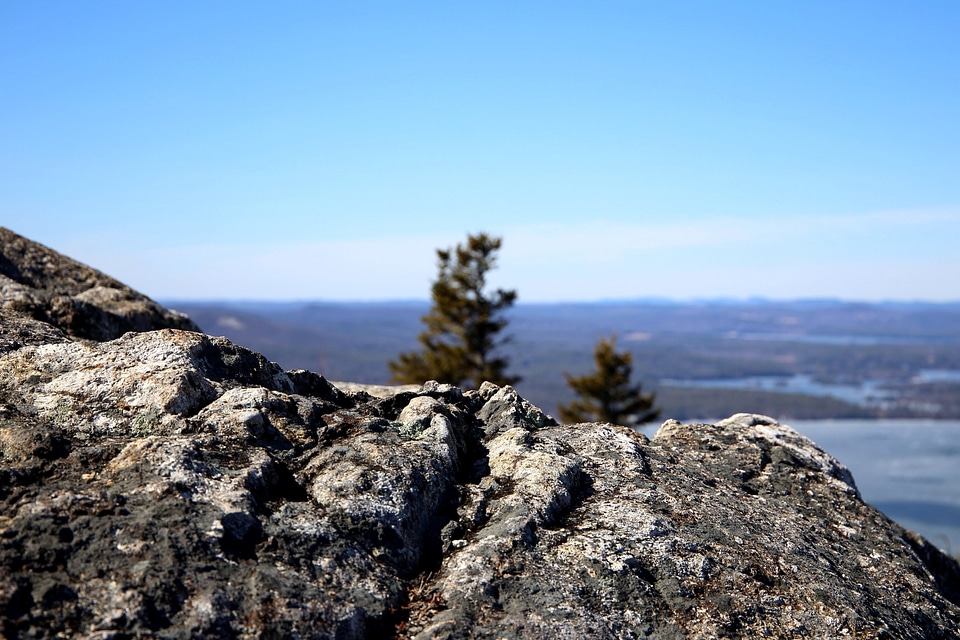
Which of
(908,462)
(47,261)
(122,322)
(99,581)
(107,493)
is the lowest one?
(908,462)

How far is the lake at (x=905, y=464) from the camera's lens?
9669 cm

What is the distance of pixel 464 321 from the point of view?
5166cm

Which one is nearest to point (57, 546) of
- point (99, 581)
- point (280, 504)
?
point (99, 581)

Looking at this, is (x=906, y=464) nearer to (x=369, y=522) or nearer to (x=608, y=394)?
(x=608, y=394)

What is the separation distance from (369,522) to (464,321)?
46.3 meters

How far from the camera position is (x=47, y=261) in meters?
11.1

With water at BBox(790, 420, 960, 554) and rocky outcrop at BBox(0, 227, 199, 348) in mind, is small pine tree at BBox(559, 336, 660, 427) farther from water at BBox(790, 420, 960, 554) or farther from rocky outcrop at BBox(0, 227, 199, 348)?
rocky outcrop at BBox(0, 227, 199, 348)

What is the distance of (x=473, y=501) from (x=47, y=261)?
8718 mm

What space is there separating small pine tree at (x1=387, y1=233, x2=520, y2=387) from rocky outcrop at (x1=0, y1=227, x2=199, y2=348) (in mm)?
39063

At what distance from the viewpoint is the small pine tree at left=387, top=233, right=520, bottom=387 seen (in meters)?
51.0

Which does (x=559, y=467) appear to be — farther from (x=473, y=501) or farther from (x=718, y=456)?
(x=718, y=456)

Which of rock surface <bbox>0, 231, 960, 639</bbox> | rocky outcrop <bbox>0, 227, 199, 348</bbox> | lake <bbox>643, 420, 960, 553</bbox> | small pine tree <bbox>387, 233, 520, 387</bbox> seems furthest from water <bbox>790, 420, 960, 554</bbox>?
rocky outcrop <bbox>0, 227, 199, 348</bbox>

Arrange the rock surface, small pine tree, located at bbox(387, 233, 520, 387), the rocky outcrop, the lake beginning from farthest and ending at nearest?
1. the lake
2. small pine tree, located at bbox(387, 233, 520, 387)
3. the rocky outcrop
4. the rock surface

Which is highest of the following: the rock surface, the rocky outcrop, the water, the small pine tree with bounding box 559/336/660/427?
the rocky outcrop
